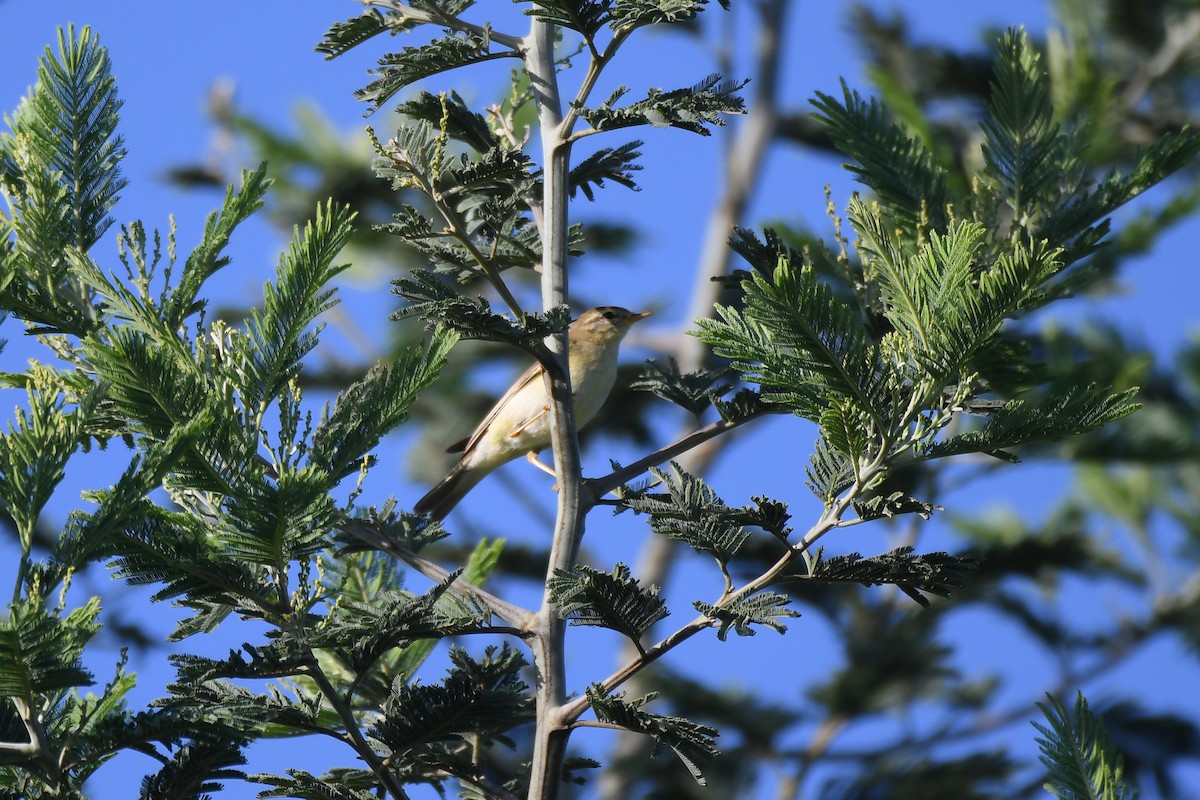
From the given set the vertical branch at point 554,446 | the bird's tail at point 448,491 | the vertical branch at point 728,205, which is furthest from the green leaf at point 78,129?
the vertical branch at point 728,205

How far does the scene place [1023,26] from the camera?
3.24 meters

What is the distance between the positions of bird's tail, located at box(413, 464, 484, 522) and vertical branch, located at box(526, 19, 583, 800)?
3251mm

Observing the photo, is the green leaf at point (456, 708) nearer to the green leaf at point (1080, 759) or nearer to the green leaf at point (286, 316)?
the green leaf at point (286, 316)

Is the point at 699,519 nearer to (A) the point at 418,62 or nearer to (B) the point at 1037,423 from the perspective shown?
(B) the point at 1037,423

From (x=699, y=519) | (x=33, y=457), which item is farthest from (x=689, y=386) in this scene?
(x=33, y=457)

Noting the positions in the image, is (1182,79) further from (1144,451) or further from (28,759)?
(28,759)

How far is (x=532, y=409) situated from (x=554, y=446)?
3.20m

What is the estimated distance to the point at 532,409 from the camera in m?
5.77

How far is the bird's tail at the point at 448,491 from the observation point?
19.4 feet

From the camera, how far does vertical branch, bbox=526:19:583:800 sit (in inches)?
94.8

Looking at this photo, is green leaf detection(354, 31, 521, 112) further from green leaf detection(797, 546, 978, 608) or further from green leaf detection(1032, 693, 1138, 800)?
green leaf detection(1032, 693, 1138, 800)

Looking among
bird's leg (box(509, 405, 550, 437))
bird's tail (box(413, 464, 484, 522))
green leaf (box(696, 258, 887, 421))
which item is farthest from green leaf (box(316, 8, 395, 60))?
bird's tail (box(413, 464, 484, 522))

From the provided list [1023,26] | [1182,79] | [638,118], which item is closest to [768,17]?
[1182,79]

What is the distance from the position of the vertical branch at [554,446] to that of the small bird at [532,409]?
2.29 m
